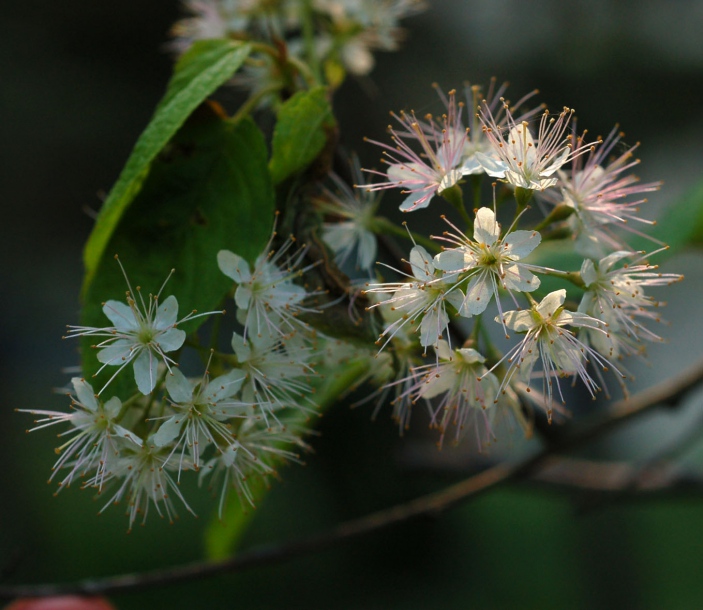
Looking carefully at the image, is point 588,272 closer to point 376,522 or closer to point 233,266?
point 233,266

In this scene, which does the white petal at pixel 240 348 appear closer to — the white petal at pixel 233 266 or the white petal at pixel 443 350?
the white petal at pixel 233 266

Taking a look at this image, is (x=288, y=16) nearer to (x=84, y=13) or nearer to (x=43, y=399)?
(x=84, y=13)

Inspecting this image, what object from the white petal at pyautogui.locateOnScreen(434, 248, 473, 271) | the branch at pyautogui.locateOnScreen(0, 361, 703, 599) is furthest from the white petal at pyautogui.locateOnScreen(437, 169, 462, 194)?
the branch at pyautogui.locateOnScreen(0, 361, 703, 599)

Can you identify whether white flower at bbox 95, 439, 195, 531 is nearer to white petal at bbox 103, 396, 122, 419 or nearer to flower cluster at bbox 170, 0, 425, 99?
white petal at bbox 103, 396, 122, 419

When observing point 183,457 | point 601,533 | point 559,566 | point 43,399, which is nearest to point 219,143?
point 183,457

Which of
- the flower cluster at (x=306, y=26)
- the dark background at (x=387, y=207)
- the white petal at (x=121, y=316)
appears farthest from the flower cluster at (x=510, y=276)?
the dark background at (x=387, y=207)
